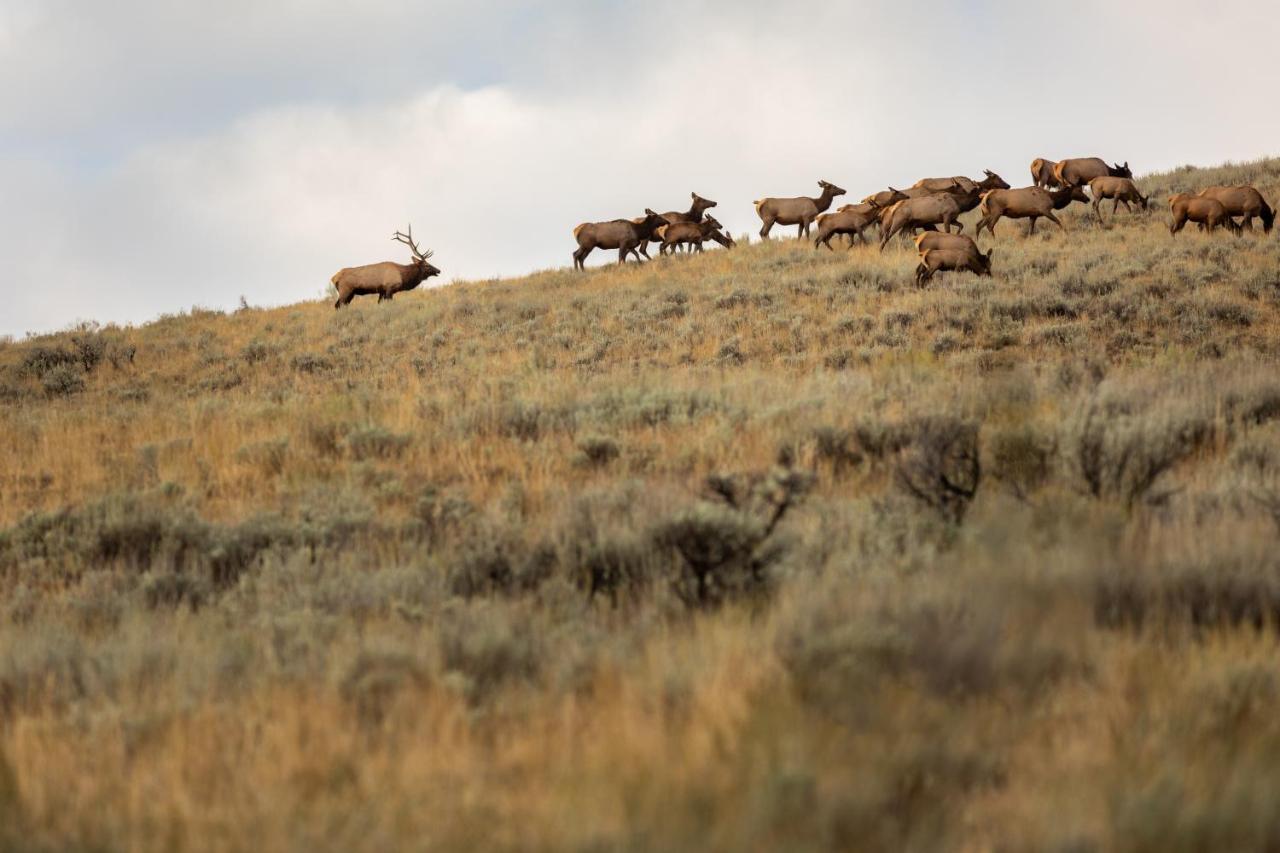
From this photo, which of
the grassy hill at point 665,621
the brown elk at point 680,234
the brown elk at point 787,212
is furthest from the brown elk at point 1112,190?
the grassy hill at point 665,621

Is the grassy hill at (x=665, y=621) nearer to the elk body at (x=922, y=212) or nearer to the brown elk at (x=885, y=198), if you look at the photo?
the elk body at (x=922, y=212)

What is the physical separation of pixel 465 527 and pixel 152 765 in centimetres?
286

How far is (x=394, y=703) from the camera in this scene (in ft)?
12.2

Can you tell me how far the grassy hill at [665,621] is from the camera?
2994 millimetres

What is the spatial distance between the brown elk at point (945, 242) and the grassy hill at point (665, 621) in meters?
7.95

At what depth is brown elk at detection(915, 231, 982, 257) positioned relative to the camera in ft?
59.8

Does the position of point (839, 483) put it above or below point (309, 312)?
below

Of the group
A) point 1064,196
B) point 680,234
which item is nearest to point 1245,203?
point 1064,196

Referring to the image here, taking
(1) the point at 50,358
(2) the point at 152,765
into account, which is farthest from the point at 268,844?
(1) the point at 50,358

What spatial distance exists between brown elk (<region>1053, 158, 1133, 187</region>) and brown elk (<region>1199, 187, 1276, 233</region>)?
549 cm

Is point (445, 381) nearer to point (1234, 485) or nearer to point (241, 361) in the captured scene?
point (241, 361)

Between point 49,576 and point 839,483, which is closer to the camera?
point 49,576

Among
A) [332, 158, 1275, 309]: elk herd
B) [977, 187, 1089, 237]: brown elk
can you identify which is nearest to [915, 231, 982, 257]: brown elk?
[332, 158, 1275, 309]: elk herd

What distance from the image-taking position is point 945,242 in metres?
18.4
